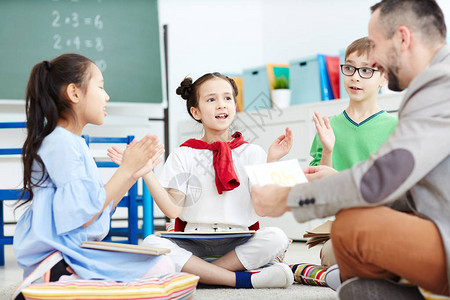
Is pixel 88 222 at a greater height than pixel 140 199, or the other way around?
pixel 88 222

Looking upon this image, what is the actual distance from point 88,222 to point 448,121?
950mm

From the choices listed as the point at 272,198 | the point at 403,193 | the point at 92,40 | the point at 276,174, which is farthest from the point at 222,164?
the point at 92,40

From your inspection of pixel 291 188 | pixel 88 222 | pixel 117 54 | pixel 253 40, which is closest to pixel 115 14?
pixel 117 54

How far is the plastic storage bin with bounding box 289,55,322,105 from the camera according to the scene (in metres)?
3.45

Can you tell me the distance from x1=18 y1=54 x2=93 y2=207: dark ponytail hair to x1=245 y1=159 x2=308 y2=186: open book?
60 centimetres

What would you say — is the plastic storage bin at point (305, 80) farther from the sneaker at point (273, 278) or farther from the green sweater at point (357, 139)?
the sneaker at point (273, 278)

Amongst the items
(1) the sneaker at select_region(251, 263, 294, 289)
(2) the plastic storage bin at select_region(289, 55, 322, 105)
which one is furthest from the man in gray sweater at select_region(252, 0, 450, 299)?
(2) the plastic storage bin at select_region(289, 55, 322, 105)

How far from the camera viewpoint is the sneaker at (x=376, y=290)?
1142 mm

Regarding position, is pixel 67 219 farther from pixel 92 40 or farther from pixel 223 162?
pixel 92 40

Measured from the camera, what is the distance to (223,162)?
1.95 meters

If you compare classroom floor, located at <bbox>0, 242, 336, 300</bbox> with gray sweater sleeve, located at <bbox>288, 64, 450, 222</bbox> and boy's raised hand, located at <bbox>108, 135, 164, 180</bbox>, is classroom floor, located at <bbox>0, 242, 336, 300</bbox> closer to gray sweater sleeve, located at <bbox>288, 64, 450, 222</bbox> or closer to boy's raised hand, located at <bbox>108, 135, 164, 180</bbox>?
boy's raised hand, located at <bbox>108, 135, 164, 180</bbox>

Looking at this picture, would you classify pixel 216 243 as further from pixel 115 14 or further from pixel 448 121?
pixel 115 14

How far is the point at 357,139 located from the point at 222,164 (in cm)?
49

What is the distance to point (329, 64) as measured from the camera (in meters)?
3.43
